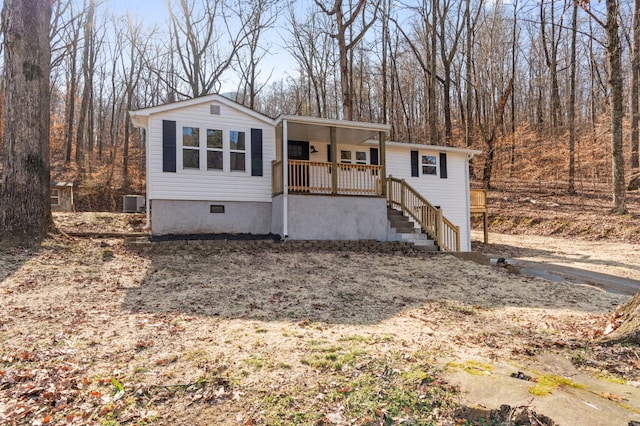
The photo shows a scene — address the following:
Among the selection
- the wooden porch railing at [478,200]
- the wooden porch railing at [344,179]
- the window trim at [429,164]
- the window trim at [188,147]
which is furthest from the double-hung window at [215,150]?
the wooden porch railing at [478,200]

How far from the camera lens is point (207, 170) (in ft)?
36.4

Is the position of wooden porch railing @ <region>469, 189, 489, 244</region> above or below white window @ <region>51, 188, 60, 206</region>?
below

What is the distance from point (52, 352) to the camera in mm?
3887

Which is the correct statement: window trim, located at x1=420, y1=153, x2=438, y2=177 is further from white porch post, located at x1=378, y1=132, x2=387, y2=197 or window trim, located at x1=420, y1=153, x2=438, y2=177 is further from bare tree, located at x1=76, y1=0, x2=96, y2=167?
bare tree, located at x1=76, y1=0, x2=96, y2=167

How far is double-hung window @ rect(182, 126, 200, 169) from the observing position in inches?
430

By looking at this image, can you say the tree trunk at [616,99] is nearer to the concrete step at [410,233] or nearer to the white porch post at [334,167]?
the concrete step at [410,233]

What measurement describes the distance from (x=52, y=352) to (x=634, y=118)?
25.8 m

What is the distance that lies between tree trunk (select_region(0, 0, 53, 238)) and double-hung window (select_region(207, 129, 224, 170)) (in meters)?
3.95

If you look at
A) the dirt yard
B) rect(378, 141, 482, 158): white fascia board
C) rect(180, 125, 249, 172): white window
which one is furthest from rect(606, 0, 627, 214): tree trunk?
rect(180, 125, 249, 172): white window

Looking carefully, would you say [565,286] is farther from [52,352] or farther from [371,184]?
[52,352]

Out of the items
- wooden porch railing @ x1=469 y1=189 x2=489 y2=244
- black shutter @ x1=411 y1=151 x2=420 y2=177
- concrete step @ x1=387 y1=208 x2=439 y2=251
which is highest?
black shutter @ x1=411 y1=151 x2=420 y2=177

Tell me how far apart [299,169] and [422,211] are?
13.2ft

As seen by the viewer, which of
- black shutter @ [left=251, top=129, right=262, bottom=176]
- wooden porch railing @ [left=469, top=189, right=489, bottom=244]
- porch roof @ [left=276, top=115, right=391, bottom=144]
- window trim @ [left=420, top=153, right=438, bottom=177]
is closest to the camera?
porch roof @ [left=276, top=115, right=391, bottom=144]

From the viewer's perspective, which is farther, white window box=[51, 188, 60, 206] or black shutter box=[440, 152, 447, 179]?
white window box=[51, 188, 60, 206]
